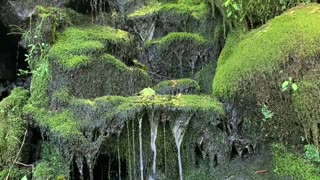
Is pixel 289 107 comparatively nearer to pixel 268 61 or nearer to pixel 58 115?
pixel 268 61

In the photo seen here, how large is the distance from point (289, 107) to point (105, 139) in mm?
2428

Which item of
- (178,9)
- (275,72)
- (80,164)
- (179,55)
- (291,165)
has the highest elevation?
(178,9)

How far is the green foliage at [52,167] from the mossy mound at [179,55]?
267 cm

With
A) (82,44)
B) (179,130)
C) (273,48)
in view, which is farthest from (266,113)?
(82,44)

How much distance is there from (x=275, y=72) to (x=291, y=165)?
1206 mm

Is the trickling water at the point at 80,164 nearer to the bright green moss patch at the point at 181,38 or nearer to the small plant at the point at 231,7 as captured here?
the small plant at the point at 231,7

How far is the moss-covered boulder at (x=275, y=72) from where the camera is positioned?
5152 mm

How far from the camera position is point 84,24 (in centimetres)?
792

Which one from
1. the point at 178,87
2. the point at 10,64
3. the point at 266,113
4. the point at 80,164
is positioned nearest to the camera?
the point at 266,113

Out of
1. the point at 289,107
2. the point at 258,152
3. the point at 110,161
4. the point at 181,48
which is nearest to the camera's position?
the point at 289,107

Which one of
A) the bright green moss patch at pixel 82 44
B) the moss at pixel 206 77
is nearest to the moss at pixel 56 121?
the bright green moss patch at pixel 82 44

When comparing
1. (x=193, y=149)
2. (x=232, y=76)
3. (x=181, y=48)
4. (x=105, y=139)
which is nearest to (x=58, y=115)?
(x=105, y=139)

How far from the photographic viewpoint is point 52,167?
18.6 ft

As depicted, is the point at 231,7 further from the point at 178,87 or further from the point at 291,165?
the point at 291,165
